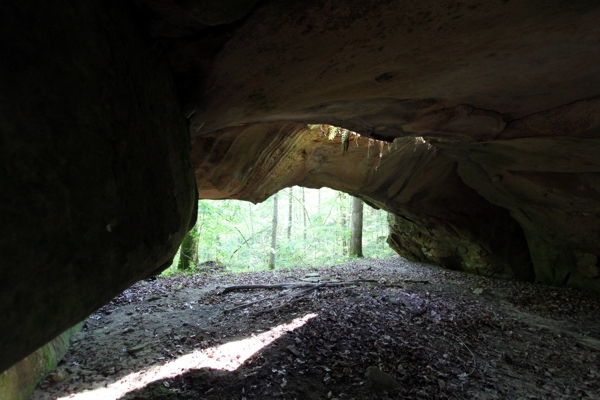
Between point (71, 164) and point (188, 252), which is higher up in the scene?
point (71, 164)

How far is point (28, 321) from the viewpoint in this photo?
1.29m

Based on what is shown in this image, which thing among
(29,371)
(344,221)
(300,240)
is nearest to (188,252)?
(29,371)

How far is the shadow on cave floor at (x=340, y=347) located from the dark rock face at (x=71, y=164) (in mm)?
2889

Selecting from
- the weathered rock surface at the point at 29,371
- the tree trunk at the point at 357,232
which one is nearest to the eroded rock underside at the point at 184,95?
the weathered rock surface at the point at 29,371

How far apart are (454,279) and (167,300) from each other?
325 inches

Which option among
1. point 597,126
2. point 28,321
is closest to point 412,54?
point 28,321

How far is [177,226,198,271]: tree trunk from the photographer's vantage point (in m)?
11.9

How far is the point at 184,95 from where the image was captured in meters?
2.60

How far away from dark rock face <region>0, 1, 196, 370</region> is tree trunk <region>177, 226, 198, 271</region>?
410 inches

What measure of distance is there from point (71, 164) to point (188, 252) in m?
11.4

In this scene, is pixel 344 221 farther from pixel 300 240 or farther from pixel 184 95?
pixel 184 95

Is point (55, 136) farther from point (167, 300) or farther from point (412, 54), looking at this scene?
point (167, 300)

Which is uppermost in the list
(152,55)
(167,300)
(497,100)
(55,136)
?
(497,100)

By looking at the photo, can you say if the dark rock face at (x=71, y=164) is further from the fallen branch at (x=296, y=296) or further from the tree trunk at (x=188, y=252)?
the tree trunk at (x=188, y=252)
